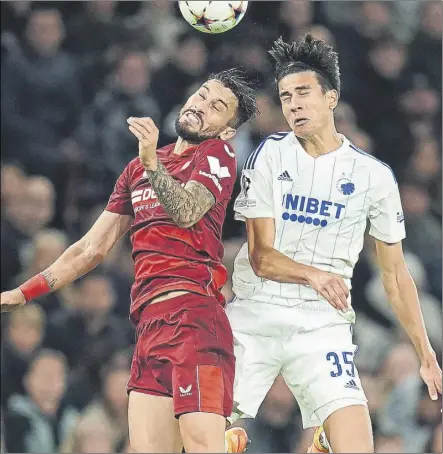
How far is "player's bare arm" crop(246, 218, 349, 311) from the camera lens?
4277mm

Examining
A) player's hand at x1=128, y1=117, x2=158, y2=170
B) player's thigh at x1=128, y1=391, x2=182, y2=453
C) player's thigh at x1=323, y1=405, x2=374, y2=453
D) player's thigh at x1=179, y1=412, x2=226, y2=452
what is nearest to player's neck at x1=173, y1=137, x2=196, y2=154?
player's hand at x1=128, y1=117, x2=158, y2=170

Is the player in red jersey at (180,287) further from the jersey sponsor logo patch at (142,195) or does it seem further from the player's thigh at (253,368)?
the player's thigh at (253,368)

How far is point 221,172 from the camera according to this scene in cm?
445

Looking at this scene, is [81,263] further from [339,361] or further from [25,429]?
[25,429]

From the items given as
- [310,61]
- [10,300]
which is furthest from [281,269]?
[10,300]

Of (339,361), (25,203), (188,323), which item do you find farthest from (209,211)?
(25,203)

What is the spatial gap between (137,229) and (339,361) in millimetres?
1085

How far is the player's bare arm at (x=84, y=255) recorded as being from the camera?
15.2ft

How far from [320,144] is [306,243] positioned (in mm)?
482

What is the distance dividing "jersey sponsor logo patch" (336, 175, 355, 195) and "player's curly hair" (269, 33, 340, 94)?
0.45m

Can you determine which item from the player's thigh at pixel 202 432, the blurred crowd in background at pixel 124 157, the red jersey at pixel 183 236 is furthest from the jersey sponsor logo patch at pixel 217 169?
the blurred crowd in background at pixel 124 157

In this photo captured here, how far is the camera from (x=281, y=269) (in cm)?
450

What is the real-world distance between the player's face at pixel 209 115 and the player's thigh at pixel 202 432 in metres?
1.28

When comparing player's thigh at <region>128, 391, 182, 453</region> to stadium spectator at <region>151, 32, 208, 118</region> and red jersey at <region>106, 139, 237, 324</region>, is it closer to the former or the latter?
red jersey at <region>106, 139, 237, 324</region>
